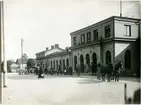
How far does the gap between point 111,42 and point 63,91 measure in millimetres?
1446

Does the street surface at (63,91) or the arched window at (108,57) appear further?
the arched window at (108,57)

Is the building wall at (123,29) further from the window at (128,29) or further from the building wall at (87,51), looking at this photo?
the building wall at (87,51)

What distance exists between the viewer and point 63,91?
4297 mm

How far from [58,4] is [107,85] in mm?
2019

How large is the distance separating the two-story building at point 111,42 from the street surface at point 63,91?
44 cm

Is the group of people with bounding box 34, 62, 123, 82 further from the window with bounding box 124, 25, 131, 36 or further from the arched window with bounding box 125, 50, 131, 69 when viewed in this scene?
the window with bounding box 124, 25, 131, 36

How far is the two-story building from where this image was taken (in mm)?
4316

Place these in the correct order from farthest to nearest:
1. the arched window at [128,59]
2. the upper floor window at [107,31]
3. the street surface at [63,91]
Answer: the arched window at [128,59] < the upper floor window at [107,31] < the street surface at [63,91]

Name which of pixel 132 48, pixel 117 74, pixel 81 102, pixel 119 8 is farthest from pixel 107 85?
pixel 119 8

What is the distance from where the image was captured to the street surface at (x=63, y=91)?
4113mm

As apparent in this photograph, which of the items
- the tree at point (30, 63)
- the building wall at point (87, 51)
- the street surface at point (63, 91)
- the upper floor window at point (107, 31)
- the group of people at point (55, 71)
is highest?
the upper floor window at point (107, 31)

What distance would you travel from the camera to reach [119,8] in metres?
4.36

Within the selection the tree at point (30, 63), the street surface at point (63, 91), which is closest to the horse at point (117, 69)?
the street surface at point (63, 91)

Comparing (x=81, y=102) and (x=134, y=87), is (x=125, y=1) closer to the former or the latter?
(x=134, y=87)
